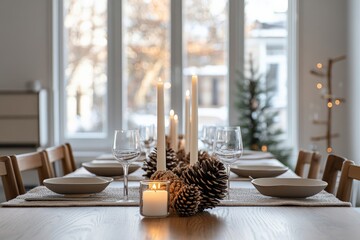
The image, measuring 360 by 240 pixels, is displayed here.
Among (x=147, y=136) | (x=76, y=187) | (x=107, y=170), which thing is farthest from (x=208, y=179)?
(x=147, y=136)

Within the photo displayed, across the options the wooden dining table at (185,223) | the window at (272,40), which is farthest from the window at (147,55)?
the wooden dining table at (185,223)

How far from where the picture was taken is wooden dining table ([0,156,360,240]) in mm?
1407

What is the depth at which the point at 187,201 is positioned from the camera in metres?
1.61

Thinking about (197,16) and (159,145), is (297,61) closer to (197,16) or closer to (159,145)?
(197,16)

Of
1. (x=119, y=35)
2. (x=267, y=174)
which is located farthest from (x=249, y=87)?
(x=267, y=174)

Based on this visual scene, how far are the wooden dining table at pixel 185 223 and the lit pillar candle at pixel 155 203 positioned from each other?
21 mm

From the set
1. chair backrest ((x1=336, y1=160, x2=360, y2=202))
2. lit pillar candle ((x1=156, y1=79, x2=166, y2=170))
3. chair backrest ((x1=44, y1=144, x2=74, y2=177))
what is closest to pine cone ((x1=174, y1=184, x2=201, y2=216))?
lit pillar candle ((x1=156, y1=79, x2=166, y2=170))

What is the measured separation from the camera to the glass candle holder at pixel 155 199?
160 cm

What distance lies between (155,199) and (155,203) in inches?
0.4

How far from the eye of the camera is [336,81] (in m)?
5.74

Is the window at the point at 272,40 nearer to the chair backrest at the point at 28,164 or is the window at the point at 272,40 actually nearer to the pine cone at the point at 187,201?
the chair backrest at the point at 28,164

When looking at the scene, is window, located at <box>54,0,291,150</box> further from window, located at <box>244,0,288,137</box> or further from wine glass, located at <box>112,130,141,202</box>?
wine glass, located at <box>112,130,141,202</box>

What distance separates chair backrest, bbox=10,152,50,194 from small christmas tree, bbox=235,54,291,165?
297cm

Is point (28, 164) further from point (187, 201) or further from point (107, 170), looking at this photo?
point (187, 201)
